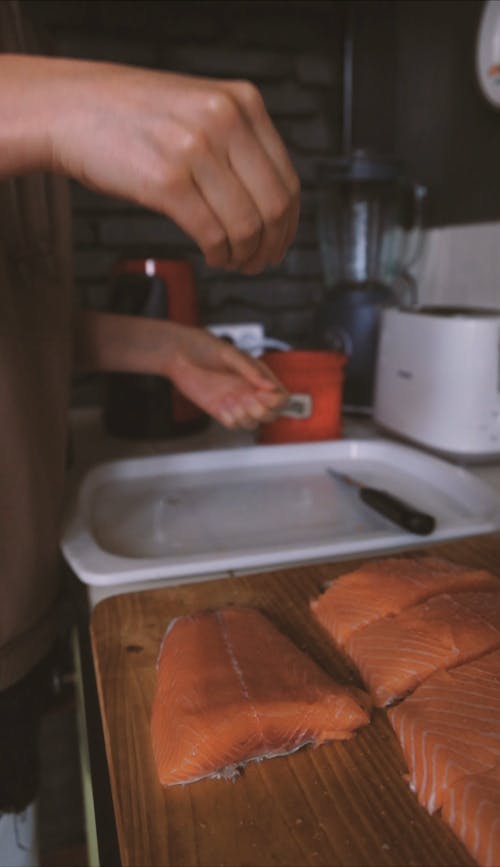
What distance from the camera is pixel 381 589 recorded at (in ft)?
2.29

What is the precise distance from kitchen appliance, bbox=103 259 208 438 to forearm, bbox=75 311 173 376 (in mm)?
131

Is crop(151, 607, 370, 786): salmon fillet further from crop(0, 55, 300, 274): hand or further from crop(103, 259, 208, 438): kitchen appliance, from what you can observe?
crop(103, 259, 208, 438): kitchen appliance

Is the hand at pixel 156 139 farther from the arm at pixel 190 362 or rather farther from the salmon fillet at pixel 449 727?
the arm at pixel 190 362

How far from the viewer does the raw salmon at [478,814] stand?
427mm

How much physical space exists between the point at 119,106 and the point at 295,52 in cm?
143

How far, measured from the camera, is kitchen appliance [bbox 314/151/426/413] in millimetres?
1471

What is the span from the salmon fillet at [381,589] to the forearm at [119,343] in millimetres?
569

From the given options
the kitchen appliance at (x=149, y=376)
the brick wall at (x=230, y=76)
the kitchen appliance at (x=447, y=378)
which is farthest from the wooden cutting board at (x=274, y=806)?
the brick wall at (x=230, y=76)

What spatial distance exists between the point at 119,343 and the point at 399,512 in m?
0.57

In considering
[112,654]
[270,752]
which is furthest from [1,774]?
[270,752]

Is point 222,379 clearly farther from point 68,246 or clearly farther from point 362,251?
point 362,251

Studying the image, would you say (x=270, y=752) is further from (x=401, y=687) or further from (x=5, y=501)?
(x=5, y=501)

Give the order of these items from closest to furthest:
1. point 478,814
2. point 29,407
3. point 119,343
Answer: point 478,814 → point 29,407 → point 119,343

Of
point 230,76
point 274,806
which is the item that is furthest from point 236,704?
point 230,76
